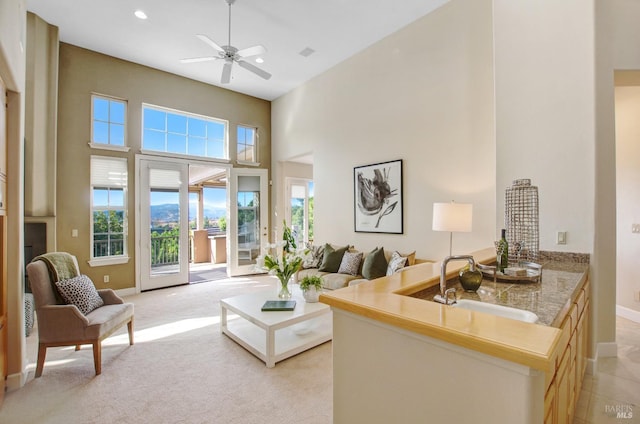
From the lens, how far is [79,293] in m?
2.58

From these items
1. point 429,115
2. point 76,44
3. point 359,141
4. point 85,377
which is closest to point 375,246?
point 359,141

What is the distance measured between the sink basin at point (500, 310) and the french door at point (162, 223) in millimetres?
5315

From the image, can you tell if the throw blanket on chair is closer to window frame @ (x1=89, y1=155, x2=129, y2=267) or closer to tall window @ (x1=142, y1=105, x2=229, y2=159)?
window frame @ (x1=89, y1=155, x2=129, y2=267)

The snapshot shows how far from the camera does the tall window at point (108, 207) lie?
185 inches

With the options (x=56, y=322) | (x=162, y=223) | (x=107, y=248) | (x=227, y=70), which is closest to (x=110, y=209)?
(x=107, y=248)

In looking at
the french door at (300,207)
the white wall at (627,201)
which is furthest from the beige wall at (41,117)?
the white wall at (627,201)

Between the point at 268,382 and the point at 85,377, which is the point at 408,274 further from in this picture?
the point at 85,377

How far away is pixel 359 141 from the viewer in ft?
15.9

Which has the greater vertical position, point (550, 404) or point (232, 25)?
point (232, 25)

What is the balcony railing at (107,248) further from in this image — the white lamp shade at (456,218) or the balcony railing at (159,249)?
the white lamp shade at (456,218)

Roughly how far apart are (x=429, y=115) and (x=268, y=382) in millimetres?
3671

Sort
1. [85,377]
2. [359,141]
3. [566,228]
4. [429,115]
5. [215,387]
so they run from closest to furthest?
1. [215,387]
2. [85,377]
3. [566,228]
4. [429,115]
5. [359,141]

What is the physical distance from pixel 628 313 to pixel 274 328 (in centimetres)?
433

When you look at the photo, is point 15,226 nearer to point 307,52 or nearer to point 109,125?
point 109,125
